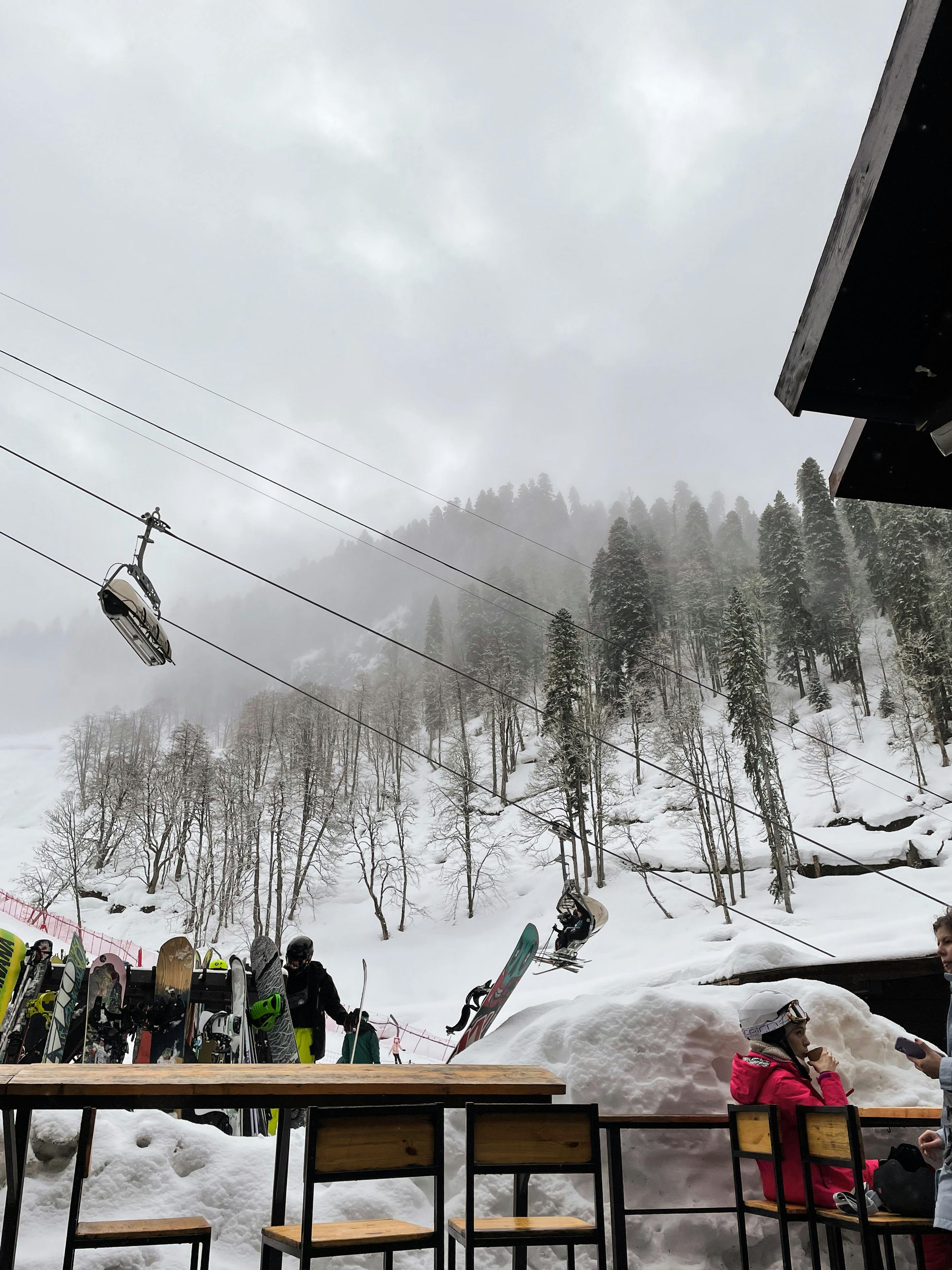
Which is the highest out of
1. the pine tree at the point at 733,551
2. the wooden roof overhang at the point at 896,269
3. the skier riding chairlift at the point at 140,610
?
the pine tree at the point at 733,551

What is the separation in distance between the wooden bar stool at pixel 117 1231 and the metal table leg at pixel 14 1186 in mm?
166

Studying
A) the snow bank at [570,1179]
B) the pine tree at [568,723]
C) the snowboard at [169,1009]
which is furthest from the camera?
the pine tree at [568,723]

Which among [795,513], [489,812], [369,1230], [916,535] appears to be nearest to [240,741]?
[489,812]

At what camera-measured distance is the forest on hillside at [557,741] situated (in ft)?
107

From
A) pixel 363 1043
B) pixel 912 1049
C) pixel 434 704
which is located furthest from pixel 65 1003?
pixel 434 704

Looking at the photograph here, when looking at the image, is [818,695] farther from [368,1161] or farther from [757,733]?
[368,1161]

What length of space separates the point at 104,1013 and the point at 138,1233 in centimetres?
607

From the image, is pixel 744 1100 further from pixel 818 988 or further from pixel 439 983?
pixel 439 983

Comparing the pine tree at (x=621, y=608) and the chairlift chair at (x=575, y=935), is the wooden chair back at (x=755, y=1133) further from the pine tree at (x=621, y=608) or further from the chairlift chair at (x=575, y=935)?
the pine tree at (x=621, y=608)

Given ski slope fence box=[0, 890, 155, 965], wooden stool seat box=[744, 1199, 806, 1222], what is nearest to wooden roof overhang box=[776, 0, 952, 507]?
wooden stool seat box=[744, 1199, 806, 1222]

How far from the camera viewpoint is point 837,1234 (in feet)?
10.1

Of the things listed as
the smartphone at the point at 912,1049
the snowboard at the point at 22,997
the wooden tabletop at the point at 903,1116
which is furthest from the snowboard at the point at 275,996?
the smartphone at the point at 912,1049

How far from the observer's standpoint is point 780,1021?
3.65 meters

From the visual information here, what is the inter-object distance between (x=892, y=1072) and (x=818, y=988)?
0.52m
